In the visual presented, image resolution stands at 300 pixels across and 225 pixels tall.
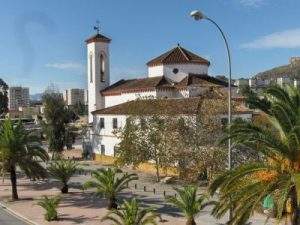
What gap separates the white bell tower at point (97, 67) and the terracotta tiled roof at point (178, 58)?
702 cm

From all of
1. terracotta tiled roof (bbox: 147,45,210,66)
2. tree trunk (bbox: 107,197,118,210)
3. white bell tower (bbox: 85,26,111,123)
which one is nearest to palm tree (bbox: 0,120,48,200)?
tree trunk (bbox: 107,197,118,210)

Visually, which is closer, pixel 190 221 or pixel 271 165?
pixel 271 165

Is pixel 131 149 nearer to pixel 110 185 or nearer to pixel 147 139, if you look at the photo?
pixel 147 139

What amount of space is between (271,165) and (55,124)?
51466 mm

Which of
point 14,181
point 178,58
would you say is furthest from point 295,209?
point 178,58

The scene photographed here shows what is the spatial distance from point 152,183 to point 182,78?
17.1 meters

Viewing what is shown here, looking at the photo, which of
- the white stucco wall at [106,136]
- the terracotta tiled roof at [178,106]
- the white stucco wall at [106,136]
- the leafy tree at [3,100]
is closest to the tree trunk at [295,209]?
the terracotta tiled roof at [178,106]

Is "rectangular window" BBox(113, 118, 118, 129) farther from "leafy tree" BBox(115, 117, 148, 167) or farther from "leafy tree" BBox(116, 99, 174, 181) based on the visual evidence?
"leafy tree" BBox(115, 117, 148, 167)

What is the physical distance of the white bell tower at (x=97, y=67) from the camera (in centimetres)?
6294

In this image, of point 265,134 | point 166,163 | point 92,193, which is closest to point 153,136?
point 166,163

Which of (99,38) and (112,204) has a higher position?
(99,38)

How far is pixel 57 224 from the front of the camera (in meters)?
26.2

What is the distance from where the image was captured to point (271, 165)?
16.1 meters

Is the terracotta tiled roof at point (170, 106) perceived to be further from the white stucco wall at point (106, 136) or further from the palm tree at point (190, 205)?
the palm tree at point (190, 205)
